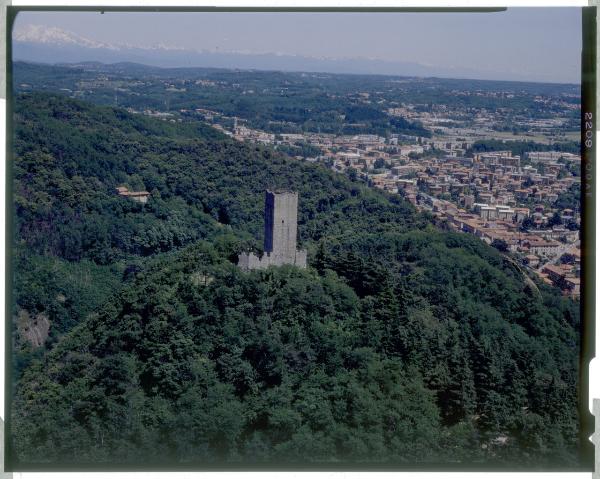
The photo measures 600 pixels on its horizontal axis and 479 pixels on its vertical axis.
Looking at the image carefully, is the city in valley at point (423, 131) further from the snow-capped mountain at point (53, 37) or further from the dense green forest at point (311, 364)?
the snow-capped mountain at point (53, 37)

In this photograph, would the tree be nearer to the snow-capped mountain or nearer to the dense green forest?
the dense green forest

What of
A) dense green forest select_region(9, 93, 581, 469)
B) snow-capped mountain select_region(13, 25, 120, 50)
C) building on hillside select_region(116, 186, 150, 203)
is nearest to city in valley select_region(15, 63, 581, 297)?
dense green forest select_region(9, 93, 581, 469)

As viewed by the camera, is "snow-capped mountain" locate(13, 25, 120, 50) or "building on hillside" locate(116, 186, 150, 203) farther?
"building on hillside" locate(116, 186, 150, 203)

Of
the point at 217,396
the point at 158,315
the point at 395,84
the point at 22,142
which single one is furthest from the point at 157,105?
the point at 217,396

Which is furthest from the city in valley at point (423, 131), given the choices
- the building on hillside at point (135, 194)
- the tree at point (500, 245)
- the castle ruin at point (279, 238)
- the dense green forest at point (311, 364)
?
the castle ruin at point (279, 238)

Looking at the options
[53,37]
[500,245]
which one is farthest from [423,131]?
[53,37]

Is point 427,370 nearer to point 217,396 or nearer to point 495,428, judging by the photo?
point 495,428

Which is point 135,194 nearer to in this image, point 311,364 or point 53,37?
point 311,364
